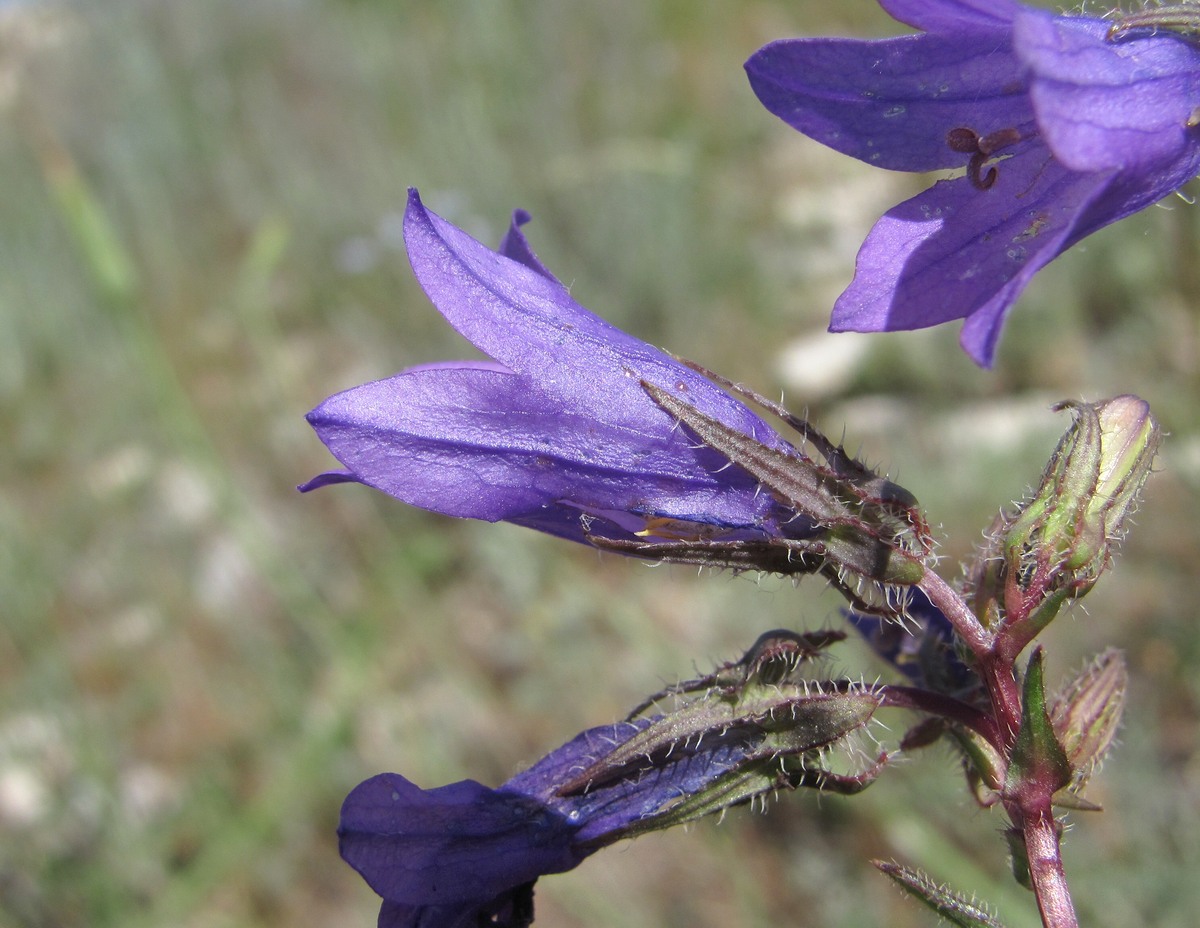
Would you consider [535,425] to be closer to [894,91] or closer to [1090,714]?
[894,91]

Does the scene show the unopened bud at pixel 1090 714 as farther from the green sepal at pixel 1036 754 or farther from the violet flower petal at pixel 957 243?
the violet flower petal at pixel 957 243

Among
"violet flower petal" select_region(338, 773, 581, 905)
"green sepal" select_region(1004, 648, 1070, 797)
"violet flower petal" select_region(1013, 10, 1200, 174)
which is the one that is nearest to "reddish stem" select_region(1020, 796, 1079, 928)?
"green sepal" select_region(1004, 648, 1070, 797)

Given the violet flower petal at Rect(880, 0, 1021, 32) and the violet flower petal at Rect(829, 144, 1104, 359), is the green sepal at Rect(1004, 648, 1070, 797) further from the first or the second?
the violet flower petal at Rect(880, 0, 1021, 32)

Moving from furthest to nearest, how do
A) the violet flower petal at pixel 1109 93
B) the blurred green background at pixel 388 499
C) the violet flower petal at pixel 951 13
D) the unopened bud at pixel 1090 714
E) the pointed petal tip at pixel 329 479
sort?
the blurred green background at pixel 388 499, the unopened bud at pixel 1090 714, the pointed petal tip at pixel 329 479, the violet flower petal at pixel 951 13, the violet flower petal at pixel 1109 93

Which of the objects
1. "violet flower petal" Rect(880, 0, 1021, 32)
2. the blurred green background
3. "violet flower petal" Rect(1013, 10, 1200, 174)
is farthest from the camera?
the blurred green background

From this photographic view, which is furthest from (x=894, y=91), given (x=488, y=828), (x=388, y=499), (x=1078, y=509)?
(x=388, y=499)

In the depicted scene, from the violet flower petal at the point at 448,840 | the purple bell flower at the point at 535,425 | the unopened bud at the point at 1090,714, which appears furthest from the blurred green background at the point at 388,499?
the violet flower petal at the point at 448,840
